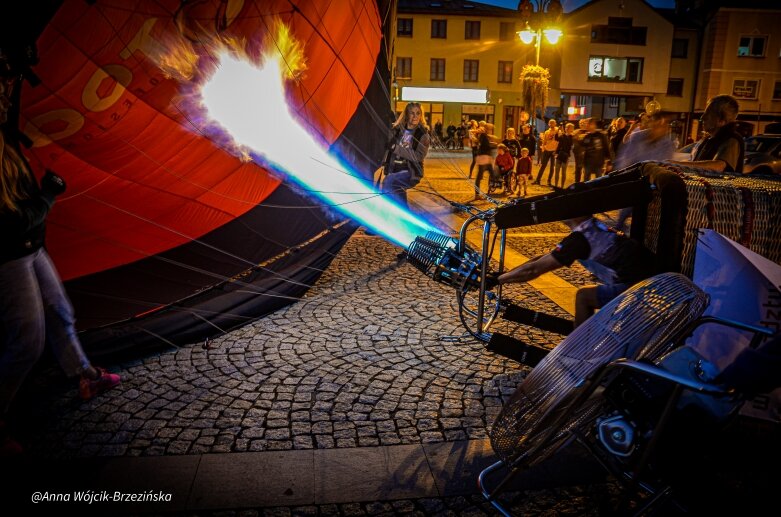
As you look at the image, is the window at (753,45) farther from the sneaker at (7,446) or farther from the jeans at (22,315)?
the sneaker at (7,446)

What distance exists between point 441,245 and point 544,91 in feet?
57.0

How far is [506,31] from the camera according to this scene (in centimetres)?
4603

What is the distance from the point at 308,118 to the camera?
5617 millimetres

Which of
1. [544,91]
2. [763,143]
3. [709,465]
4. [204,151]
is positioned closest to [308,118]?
[204,151]

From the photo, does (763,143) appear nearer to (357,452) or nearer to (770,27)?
(357,452)

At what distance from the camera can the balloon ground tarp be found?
386cm

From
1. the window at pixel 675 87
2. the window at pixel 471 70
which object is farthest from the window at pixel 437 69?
the window at pixel 675 87

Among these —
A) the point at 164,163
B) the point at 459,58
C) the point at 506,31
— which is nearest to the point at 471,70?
the point at 459,58

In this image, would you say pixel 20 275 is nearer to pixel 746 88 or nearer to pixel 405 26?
pixel 405 26

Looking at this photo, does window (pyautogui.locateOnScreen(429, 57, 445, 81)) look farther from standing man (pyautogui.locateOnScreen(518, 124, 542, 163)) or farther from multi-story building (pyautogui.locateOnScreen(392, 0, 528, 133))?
standing man (pyautogui.locateOnScreen(518, 124, 542, 163))

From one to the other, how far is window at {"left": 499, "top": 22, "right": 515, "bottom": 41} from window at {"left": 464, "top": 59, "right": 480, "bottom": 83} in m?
3.16

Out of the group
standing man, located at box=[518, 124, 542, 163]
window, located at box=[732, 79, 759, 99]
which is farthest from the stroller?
window, located at box=[732, 79, 759, 99]

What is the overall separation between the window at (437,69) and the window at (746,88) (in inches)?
866

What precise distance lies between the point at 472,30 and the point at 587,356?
48.2m
